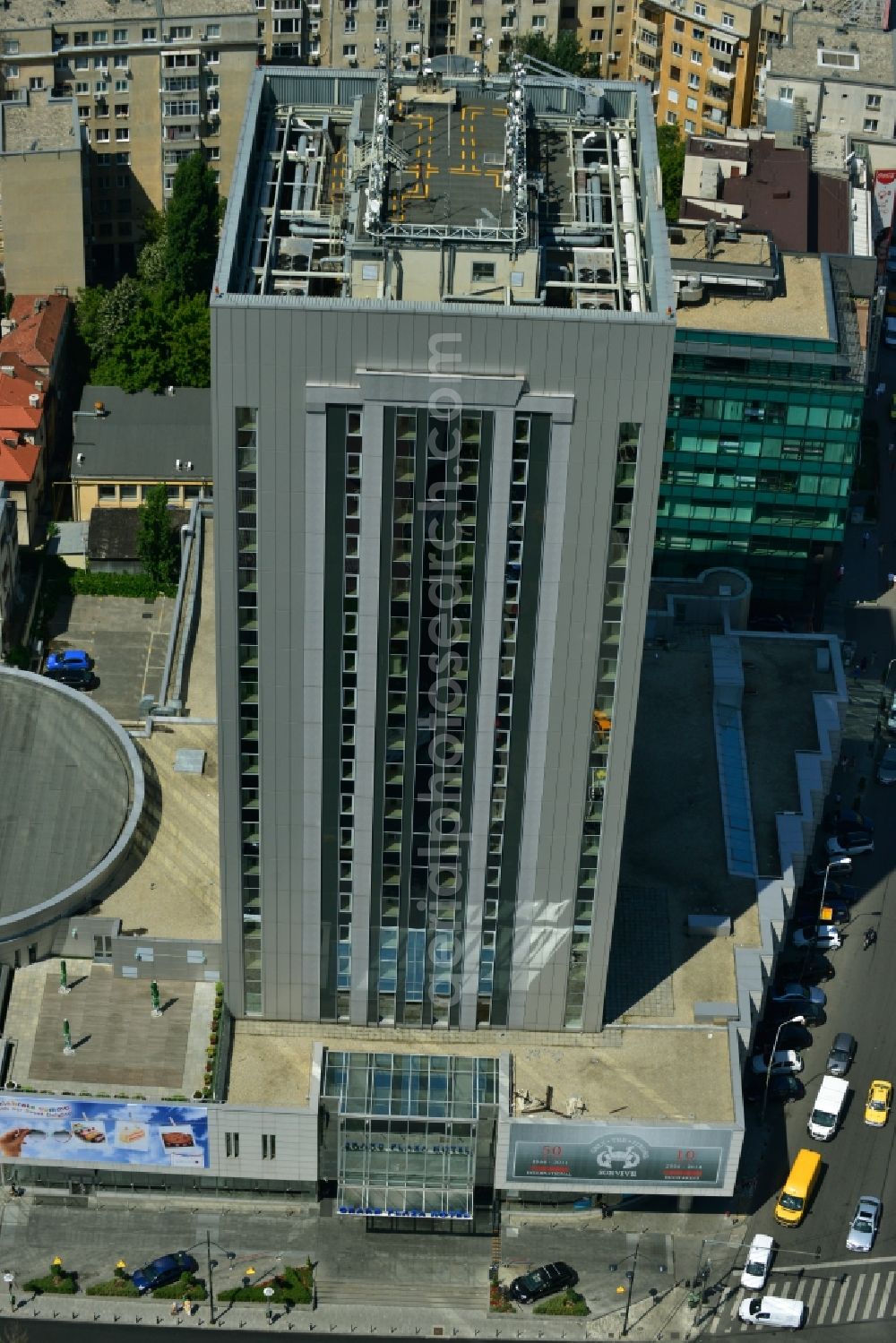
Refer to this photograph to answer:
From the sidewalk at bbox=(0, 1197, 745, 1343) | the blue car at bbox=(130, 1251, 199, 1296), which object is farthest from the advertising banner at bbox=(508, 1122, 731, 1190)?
the blue car at bbox=(130, 1251, 199, 1296)

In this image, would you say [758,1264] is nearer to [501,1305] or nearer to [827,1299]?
[827,1299]

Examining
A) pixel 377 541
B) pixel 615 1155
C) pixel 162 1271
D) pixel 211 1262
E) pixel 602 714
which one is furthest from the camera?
pixel 211 1262

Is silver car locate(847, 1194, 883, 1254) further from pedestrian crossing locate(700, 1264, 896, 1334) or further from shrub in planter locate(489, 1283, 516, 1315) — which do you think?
shrub in planter locate(489, 1283, 516, 1315)

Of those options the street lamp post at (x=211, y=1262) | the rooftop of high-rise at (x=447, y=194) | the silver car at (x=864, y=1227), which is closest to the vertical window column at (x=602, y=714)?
the rooftop of high-rise at (x=447, y=194)

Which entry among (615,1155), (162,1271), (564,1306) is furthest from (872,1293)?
(162,1271)

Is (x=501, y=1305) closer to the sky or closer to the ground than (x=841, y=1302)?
closer to the sky

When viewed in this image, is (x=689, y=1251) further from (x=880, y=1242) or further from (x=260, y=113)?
(x=260, y=113)
